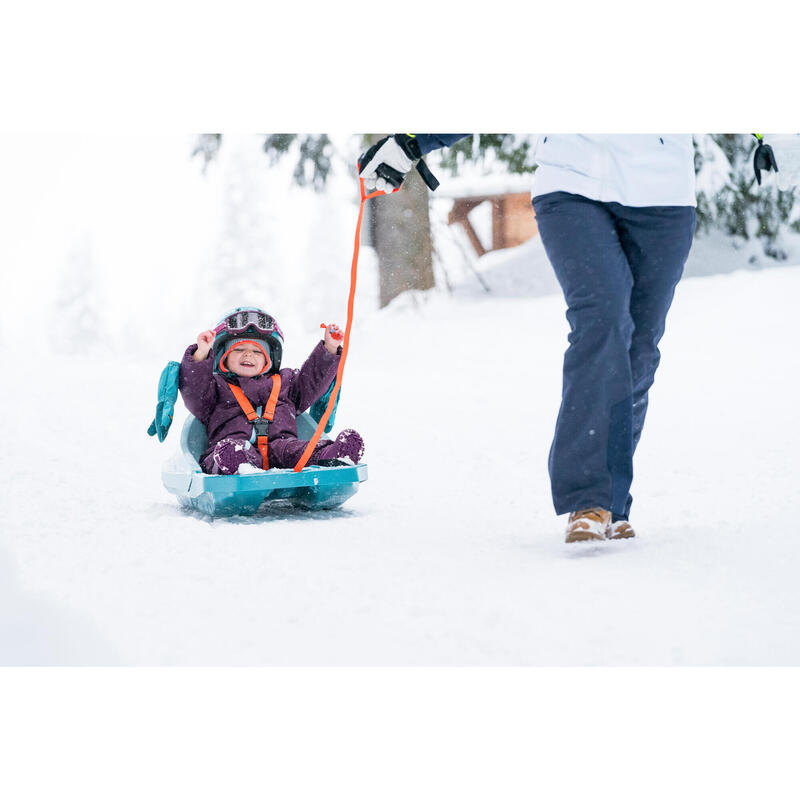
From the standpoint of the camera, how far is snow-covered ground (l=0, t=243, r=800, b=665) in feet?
4.31

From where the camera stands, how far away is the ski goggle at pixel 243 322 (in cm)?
264

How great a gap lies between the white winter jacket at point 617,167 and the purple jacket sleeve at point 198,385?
1.11 metres

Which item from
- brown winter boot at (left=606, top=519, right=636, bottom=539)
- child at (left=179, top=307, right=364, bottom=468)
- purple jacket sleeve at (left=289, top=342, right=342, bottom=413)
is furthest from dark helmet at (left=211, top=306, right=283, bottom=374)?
brown winter boot at (left=606, top=519, right=636, bottom=539)

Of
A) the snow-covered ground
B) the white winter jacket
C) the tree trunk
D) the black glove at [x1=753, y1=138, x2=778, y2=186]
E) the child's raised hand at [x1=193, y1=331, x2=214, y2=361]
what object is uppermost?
the tree trunk

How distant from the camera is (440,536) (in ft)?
6.67

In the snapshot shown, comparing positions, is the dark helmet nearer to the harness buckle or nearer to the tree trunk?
the harness buckle

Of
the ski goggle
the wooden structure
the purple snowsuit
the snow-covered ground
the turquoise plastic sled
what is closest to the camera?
the snow-covered ground

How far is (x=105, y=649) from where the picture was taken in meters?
1.31

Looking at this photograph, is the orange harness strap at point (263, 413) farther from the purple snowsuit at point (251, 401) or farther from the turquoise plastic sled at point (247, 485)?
the turquoise plastic sled at point (247, 485)

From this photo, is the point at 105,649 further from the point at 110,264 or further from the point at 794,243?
the point at 794,243

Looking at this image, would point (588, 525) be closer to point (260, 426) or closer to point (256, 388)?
point (260, 426)

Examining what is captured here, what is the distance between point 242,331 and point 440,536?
0.96 m

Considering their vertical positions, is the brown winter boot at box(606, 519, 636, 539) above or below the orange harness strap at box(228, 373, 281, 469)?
below

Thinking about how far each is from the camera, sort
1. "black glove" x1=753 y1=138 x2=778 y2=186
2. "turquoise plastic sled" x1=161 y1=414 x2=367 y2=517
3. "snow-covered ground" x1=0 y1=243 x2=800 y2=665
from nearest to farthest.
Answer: "snow-covered ground" x1=0 y1=243 x2=800 y2=665 < "black glove" x1=753 y1=138 x2=778 y2=186 < "turquoise plastic sled" x1=161 y1=414 x2=367 y2=517
